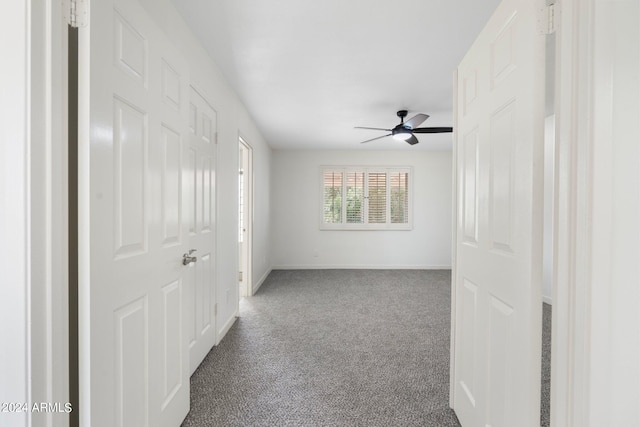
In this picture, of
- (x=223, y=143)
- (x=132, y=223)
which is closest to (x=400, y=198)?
(x=223, y=143)

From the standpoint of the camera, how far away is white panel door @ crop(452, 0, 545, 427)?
1022mm

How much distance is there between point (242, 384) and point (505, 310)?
1.66m

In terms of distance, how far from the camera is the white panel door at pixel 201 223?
2.16 m

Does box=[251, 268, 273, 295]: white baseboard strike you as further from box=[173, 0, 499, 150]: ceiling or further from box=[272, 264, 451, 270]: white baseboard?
box=[173, 0, 499, 150]: ceiling

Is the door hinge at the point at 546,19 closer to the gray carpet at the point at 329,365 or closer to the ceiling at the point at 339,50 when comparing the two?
the ceiling at the point at 339,50

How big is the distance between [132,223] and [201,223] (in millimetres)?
1174

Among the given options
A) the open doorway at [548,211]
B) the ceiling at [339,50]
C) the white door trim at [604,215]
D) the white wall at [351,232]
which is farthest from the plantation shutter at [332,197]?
the white door trim at [604,215]

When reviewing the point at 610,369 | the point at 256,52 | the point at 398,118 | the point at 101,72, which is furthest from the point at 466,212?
the point at 398,118

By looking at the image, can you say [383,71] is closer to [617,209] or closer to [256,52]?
[256,52]

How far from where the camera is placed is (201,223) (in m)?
2.35

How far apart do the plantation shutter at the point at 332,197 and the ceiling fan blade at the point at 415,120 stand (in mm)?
2664

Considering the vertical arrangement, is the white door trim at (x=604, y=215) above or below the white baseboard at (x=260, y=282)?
above

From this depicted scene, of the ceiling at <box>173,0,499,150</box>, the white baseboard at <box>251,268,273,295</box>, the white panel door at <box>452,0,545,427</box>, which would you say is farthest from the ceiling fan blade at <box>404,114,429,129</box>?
the white baseboard at <box>251,268,273,295</box>

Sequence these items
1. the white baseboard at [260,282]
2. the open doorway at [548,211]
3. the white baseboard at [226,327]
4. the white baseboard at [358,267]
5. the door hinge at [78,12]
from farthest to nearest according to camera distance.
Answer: the white baseboard at [358,267] < the white baseboard at [260,282] < the white baseboard at [226,327] < the open doorway at [548,211] < the door hinge at [78,12]
